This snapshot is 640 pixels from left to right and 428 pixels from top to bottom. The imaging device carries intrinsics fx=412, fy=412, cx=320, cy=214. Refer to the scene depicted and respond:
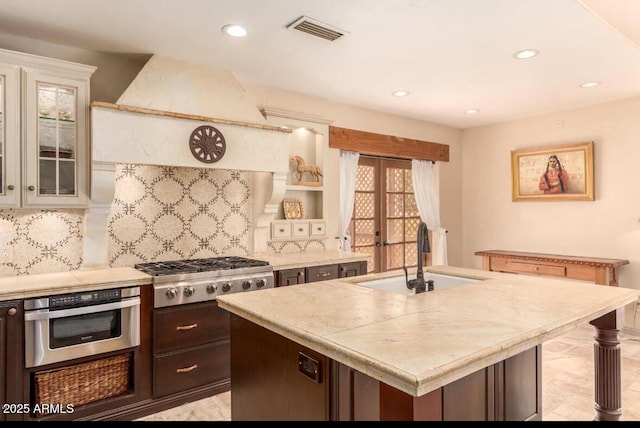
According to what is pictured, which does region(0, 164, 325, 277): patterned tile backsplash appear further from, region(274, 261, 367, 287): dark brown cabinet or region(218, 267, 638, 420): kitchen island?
region(218, 267, 638, 420): kitchen island

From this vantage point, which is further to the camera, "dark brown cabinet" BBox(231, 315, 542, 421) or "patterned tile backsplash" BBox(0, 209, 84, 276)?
"patterned tile backsplash" BBox(0, 209, 84, 276)

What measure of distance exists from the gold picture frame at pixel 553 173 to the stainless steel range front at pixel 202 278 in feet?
12.3

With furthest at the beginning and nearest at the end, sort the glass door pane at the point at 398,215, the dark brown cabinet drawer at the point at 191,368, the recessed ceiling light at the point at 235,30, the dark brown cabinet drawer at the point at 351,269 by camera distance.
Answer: the glass door pane at the point at 398,215 → the dark brown cabinet drawer at the point at 351,269 → the dark brown cabinet drawer at the point at 191,368 → the recessed ceiling light at the point at 235,30

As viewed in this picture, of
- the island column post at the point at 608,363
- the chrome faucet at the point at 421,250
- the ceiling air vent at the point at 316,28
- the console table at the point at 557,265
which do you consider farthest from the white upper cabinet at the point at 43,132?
the console table at the point at 557,265

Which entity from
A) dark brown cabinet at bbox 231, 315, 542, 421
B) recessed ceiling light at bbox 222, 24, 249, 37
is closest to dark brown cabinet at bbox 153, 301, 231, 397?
dark brown cabinet at bbox 231, 315, 542, 421

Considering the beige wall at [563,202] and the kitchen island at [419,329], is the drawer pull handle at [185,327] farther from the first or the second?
the beige wall at [563,202]

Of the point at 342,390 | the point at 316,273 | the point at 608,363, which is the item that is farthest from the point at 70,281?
the point at 608,363

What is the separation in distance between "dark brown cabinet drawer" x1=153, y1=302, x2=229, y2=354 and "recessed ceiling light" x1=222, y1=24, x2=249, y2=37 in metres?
1.94

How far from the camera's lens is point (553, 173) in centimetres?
510

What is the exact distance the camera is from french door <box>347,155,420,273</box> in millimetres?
5109

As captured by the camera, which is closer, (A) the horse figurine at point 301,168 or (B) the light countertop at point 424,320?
(B) the light countertop at point 424,320

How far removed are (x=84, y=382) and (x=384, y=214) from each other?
3.73m

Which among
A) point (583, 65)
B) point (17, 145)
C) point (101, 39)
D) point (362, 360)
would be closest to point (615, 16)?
point (583, 65)

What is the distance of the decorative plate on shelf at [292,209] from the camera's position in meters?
4.29
